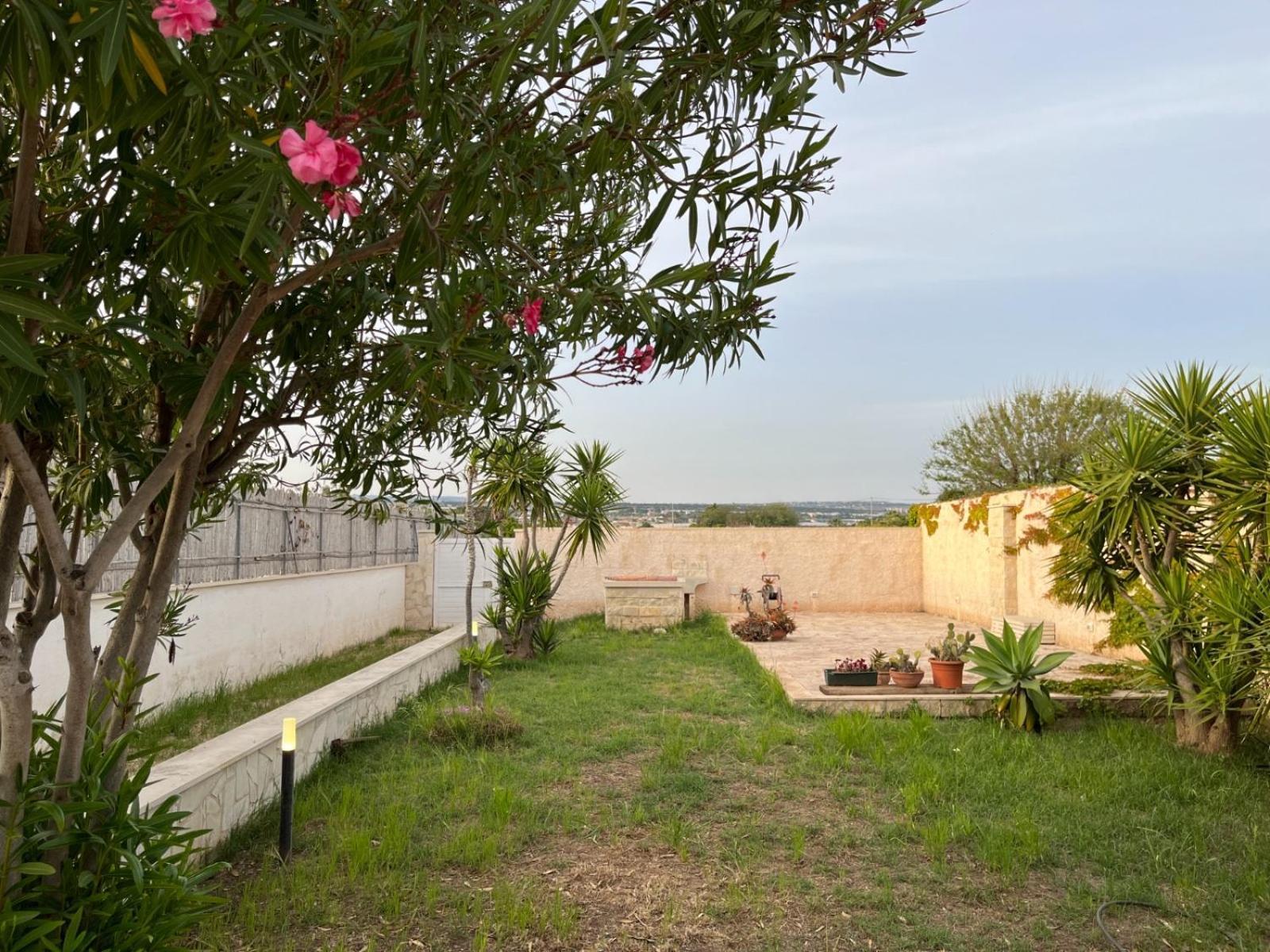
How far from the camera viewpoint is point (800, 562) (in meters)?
16.3

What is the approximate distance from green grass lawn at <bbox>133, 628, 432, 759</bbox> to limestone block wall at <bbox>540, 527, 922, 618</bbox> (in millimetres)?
6147

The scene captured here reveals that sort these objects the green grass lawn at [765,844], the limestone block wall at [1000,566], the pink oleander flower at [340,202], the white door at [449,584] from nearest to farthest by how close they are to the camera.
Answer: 1. the pink oleander flower at [340,202]
2. the green grass lawn at [765,844]
3. the limestone block wall at [1000,566]
4. the white door at [449,584]

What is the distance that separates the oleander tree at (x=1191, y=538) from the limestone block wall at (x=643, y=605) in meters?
7.48

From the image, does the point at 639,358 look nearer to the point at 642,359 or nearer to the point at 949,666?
the point at 642,359

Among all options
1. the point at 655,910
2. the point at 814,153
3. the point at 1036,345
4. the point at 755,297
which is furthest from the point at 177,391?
the point at 1036,345

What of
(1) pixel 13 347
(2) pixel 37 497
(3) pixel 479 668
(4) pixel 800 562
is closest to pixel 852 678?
(3) pixel 479 668

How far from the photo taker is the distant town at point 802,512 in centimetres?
1518

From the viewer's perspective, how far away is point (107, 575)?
6.87m

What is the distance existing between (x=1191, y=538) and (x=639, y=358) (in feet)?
19.1

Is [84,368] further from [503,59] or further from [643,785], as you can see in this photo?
[643,785]

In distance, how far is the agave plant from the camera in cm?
676

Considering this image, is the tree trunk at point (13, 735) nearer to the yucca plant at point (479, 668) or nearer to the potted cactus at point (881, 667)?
the yucca plant at point (479, 668)

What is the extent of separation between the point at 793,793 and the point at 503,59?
4.70 metres

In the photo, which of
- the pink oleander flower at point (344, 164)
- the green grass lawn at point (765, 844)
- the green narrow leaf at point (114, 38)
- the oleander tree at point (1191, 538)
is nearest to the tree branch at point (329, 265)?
the pink oleander flower at point (344, 164)
